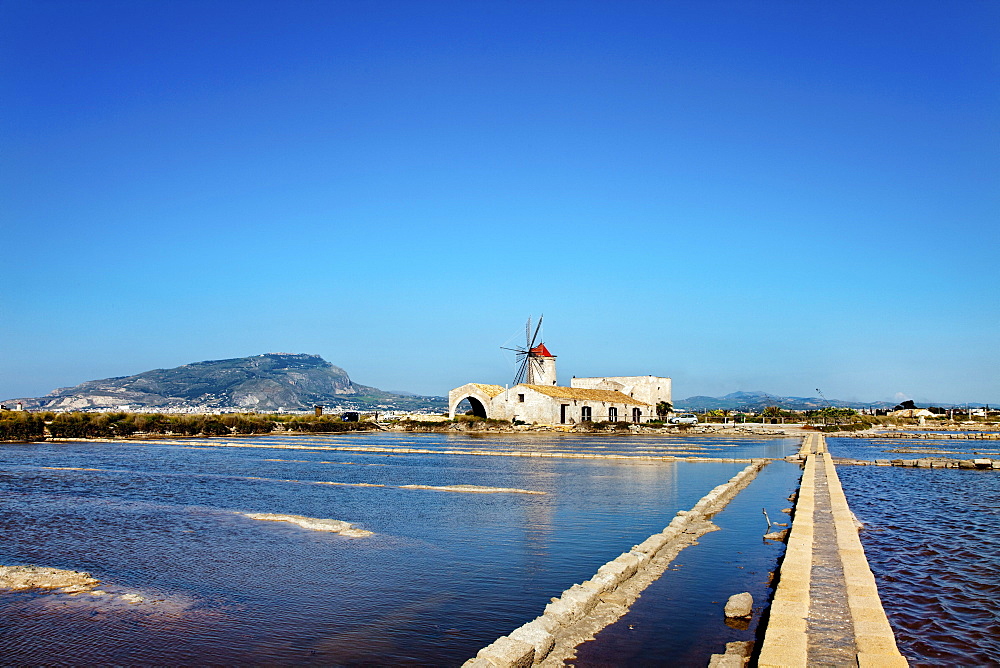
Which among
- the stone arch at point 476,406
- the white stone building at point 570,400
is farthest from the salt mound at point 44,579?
the stone arch at point 476,406

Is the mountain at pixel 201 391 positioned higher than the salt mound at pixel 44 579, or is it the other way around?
the mountain at pixel 201 391

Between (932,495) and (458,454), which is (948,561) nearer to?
(932,495)

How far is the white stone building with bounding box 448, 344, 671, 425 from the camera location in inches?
1651

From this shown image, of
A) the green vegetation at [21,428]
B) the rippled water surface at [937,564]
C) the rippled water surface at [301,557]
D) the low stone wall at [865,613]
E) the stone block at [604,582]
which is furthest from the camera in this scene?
the green vegetation at [21,428]

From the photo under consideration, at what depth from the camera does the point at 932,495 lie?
12750 mm

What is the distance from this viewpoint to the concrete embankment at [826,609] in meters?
3.98

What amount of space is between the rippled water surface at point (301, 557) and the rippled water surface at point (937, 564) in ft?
8.24

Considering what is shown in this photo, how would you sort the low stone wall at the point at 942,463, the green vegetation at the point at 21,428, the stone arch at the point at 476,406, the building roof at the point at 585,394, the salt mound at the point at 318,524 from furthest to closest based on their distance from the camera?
the stone arch at the point at 476,406
the building roof at the point at 585,394
the green vegetation at the point at 21,428
the low stone wall at the point at 942,463
the salt mound at the point at 318,524

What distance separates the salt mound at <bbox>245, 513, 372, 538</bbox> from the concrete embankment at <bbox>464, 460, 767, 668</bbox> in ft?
11.2

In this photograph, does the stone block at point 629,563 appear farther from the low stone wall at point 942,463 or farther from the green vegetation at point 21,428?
the green vegetation at point 21,428

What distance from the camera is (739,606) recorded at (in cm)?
550

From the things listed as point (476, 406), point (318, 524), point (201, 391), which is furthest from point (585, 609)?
point (201, 391)

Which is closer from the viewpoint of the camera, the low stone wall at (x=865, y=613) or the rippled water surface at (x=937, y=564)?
the low stone wall at (x=865, y=613)

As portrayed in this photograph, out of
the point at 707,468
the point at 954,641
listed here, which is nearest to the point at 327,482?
the point at 707,468
